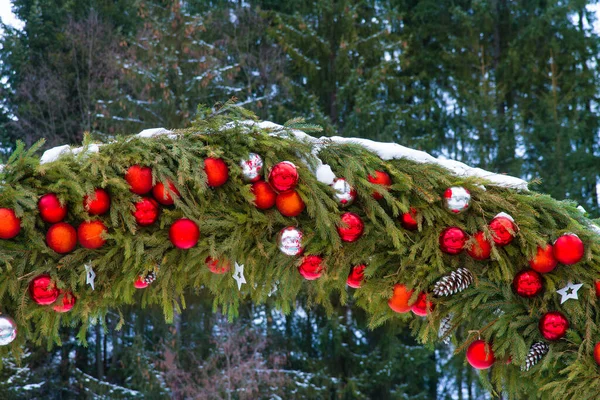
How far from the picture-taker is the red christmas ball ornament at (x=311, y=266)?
7.90 ft

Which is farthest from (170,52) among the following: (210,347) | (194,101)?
Result: (210,347)

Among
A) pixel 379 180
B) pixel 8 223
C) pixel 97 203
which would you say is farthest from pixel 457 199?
pixel 8 223

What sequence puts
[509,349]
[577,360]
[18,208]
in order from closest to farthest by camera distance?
[18,208]
[577,360]
[509,349]

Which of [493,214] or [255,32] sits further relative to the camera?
[255,32]

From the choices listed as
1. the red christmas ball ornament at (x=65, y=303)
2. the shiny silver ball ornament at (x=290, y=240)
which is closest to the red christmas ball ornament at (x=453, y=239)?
the shiny silver ball ornament at (x=290, y=240)

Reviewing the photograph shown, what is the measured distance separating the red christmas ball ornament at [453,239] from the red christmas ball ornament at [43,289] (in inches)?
51.5

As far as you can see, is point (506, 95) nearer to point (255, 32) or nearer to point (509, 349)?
point (255, 32)

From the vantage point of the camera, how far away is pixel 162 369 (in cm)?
1062

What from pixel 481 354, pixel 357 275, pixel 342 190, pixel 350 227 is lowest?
pixel 481 354

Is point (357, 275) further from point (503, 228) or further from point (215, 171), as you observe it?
point (215, 171)

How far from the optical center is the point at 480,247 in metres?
2.36

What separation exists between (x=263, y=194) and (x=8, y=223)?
2.66 feet

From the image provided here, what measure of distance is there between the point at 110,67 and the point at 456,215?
10742 mm

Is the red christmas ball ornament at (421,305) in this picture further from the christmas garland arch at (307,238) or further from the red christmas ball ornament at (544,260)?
the red christmas ball ornament at (544,260)
